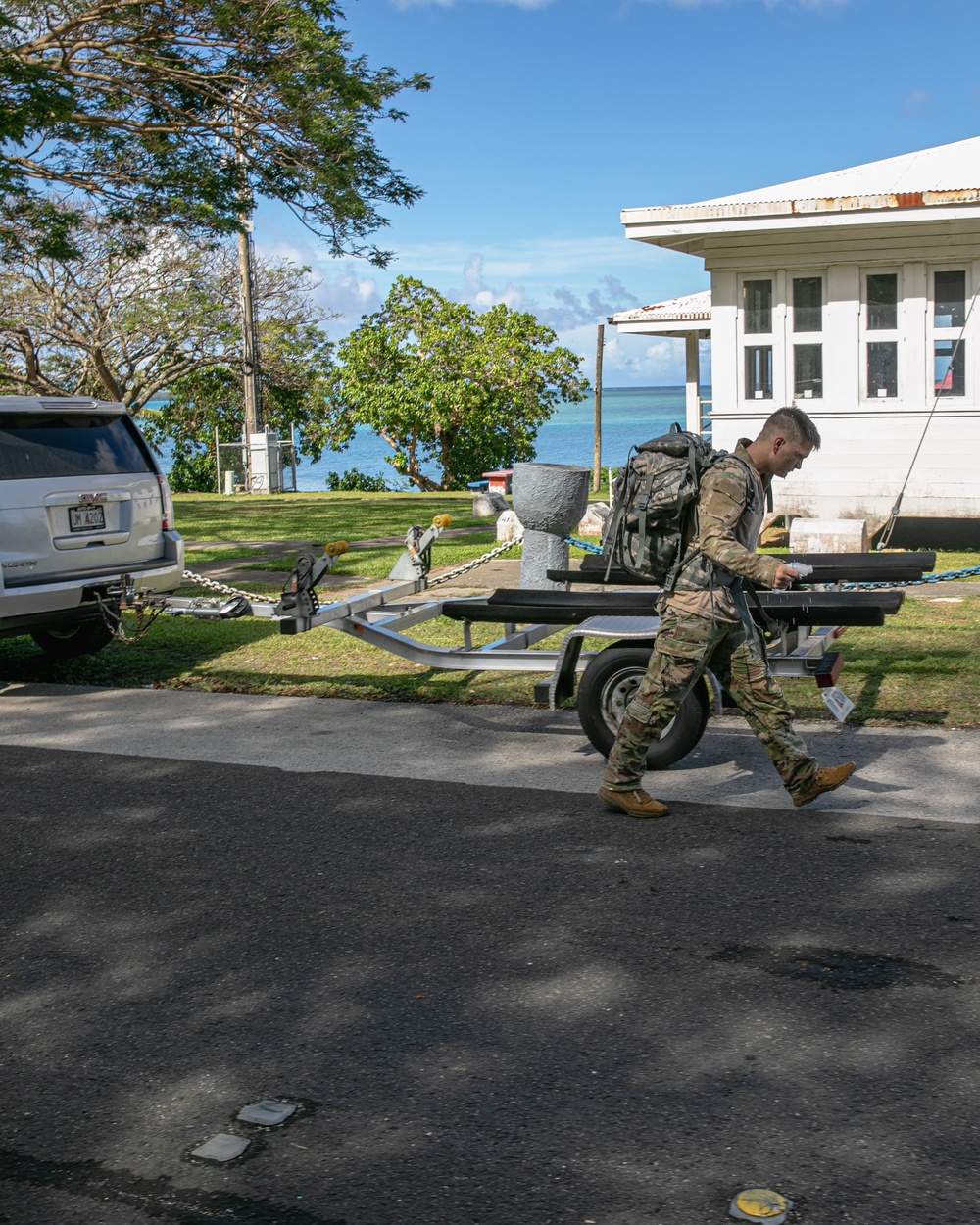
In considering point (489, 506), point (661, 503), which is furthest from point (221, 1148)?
point (489, 506)

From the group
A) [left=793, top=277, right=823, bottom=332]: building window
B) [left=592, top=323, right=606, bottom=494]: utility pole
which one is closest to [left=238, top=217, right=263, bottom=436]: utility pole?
[left=592, top=323, right=606, bottom=494]: utility pole

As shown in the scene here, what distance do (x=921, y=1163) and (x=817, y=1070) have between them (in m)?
0.47

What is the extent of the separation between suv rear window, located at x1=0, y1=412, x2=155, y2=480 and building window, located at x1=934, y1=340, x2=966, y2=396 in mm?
9268

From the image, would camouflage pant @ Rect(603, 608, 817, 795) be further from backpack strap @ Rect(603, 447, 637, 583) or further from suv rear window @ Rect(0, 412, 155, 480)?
suv rear window @ Rect(0, 412, 155, 480)

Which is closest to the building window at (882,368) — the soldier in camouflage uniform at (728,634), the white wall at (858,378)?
the white wall at (858,378)

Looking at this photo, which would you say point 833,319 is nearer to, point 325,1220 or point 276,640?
point 276,640

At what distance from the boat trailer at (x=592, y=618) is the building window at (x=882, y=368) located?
776 cm

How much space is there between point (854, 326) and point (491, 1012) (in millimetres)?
12645

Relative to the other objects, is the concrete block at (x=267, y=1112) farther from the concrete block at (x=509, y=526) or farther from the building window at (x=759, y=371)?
the building window at (x=759, y=371)

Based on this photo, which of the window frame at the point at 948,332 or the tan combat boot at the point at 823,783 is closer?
the tan combat boot at the point at 823,783

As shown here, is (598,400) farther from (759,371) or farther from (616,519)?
(616,519)

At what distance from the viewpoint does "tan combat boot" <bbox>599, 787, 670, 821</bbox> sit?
18.5ft

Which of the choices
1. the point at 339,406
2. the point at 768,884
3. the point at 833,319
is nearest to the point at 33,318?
the point at 339,406

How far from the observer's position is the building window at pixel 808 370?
1528 centimetres
